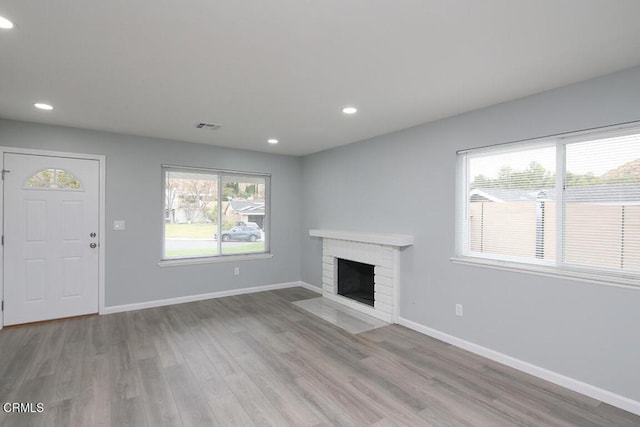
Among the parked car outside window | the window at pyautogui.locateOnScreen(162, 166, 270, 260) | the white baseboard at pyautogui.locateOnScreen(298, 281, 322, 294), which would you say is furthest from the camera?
the white baseboard at pyautogui.locateOnScreen(298, 281, 322, 294)

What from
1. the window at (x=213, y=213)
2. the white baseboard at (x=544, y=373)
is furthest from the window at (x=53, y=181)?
the white baseboard at (x=544, y=373)

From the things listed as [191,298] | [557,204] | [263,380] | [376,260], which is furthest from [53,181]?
[557,204]

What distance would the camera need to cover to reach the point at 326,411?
229 centimetres

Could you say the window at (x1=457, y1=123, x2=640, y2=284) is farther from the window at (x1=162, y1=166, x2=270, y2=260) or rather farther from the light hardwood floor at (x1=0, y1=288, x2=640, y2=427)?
the window at (x1=162, y1=166, x2=270, y2=260)

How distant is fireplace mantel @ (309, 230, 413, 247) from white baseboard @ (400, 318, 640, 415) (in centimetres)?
102

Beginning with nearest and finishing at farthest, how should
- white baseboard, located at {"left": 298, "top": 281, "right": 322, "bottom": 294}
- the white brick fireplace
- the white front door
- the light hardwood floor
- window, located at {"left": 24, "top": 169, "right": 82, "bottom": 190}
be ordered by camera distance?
the light hardwood floor < the white front door < window, located at {"left": 24, "top": 169, "right": 82, "bottom": 190} < the white brick fireplace < white baseboard, located at {"left": 298, "top": 281, "right": 322, "bottom": 294}

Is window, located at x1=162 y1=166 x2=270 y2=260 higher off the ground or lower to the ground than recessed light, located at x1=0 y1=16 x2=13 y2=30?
lower

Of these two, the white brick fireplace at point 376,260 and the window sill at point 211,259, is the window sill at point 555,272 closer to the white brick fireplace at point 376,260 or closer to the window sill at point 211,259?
the white brick fireplace at point 376,260

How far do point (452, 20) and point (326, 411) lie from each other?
2.62m

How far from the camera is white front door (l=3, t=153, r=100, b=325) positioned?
3859 mm

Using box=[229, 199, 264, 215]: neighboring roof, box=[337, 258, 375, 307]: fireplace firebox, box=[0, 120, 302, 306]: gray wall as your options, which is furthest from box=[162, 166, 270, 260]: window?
box=[337, 258, 375, 307]: fireplace firebox

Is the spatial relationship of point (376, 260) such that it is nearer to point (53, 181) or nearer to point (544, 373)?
point (544, 373)

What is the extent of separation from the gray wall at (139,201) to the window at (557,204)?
142 inches

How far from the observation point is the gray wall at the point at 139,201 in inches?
162
